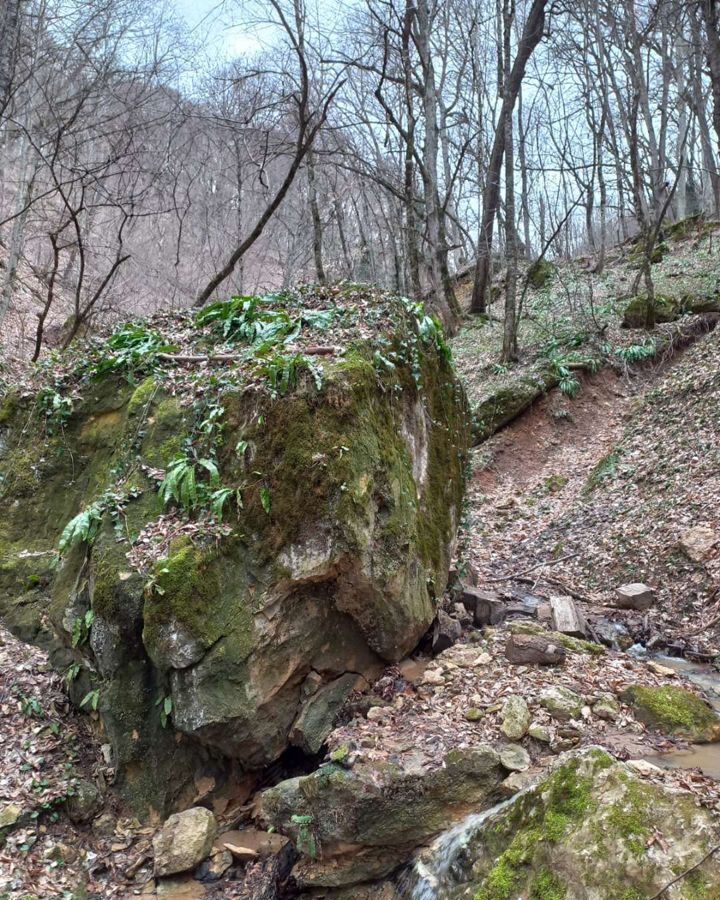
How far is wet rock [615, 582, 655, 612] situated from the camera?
23.9ft

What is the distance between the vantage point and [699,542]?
24.5 feet

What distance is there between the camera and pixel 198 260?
1917 cm

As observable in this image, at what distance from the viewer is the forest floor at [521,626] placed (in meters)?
4.24

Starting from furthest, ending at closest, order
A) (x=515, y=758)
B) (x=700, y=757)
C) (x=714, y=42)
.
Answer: (x=714, y=42)
(x=700, y=757)
(x=515, y=758)

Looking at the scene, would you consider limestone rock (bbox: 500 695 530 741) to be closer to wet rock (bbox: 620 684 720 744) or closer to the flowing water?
the flowing water

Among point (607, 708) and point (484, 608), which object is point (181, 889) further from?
point (484, 608)

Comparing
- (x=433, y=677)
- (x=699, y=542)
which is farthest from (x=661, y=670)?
(x=699, y=542)

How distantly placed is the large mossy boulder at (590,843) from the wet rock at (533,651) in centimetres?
185

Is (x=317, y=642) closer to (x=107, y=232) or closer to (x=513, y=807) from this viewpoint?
(x=513, y=807)

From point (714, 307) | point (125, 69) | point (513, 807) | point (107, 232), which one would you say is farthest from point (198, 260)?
point (513, 807)

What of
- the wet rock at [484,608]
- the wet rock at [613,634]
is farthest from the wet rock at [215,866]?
the wet rock at [613,634]

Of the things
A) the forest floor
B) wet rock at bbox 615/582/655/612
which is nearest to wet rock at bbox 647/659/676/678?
the forest floor

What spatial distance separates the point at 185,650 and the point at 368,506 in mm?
1690

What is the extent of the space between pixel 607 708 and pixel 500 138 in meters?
15.2
